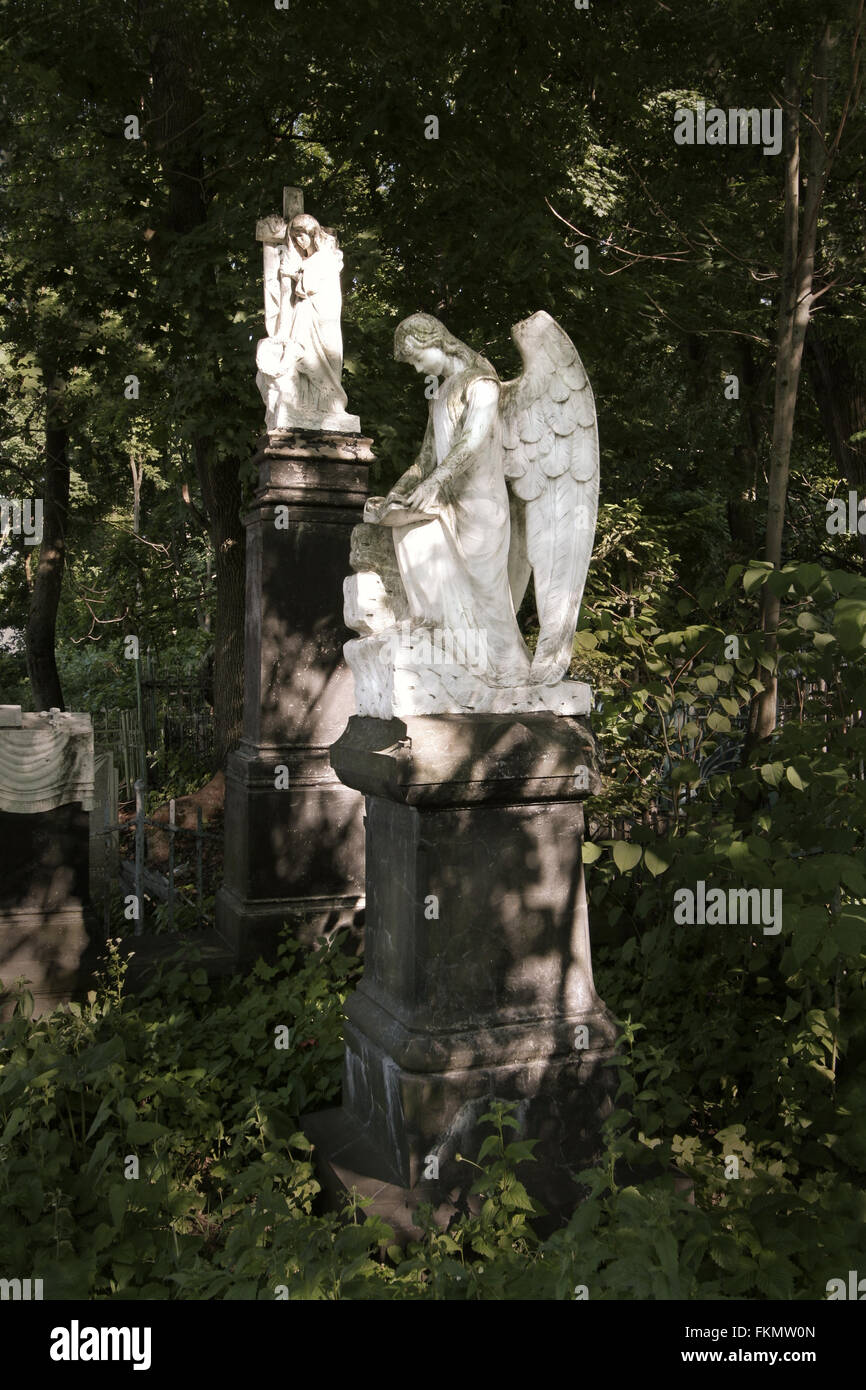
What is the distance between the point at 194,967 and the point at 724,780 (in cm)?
287

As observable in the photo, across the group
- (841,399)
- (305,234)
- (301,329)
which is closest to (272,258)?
(305,234)

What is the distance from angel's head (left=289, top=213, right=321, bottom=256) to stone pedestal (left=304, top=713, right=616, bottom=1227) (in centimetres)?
354

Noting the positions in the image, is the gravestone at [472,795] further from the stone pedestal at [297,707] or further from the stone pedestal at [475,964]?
the stone pedestal at [297,707]

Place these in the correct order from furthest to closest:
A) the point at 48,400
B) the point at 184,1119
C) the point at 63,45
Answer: the point at 48,400 < the point at 63,45 < the point at 184,1119

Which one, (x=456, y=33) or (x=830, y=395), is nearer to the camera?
(x=456, y=33)

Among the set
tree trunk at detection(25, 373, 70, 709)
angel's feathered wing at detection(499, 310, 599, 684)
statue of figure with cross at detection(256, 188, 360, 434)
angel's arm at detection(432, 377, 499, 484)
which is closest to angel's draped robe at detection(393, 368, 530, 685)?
angel's arm at detection(432, 377, 499, 484)

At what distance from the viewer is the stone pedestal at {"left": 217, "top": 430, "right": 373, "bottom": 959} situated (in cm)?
548

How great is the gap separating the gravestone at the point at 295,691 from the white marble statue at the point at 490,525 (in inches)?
71.7

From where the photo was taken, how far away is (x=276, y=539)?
18.2ft

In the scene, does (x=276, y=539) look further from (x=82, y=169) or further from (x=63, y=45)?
(x=63, y=45)

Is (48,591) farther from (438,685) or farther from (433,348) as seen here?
(438,685)

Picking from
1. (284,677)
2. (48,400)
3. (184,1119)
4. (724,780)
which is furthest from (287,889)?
(48,400)

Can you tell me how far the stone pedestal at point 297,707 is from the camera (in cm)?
548

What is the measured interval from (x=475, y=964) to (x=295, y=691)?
8.19 ft
